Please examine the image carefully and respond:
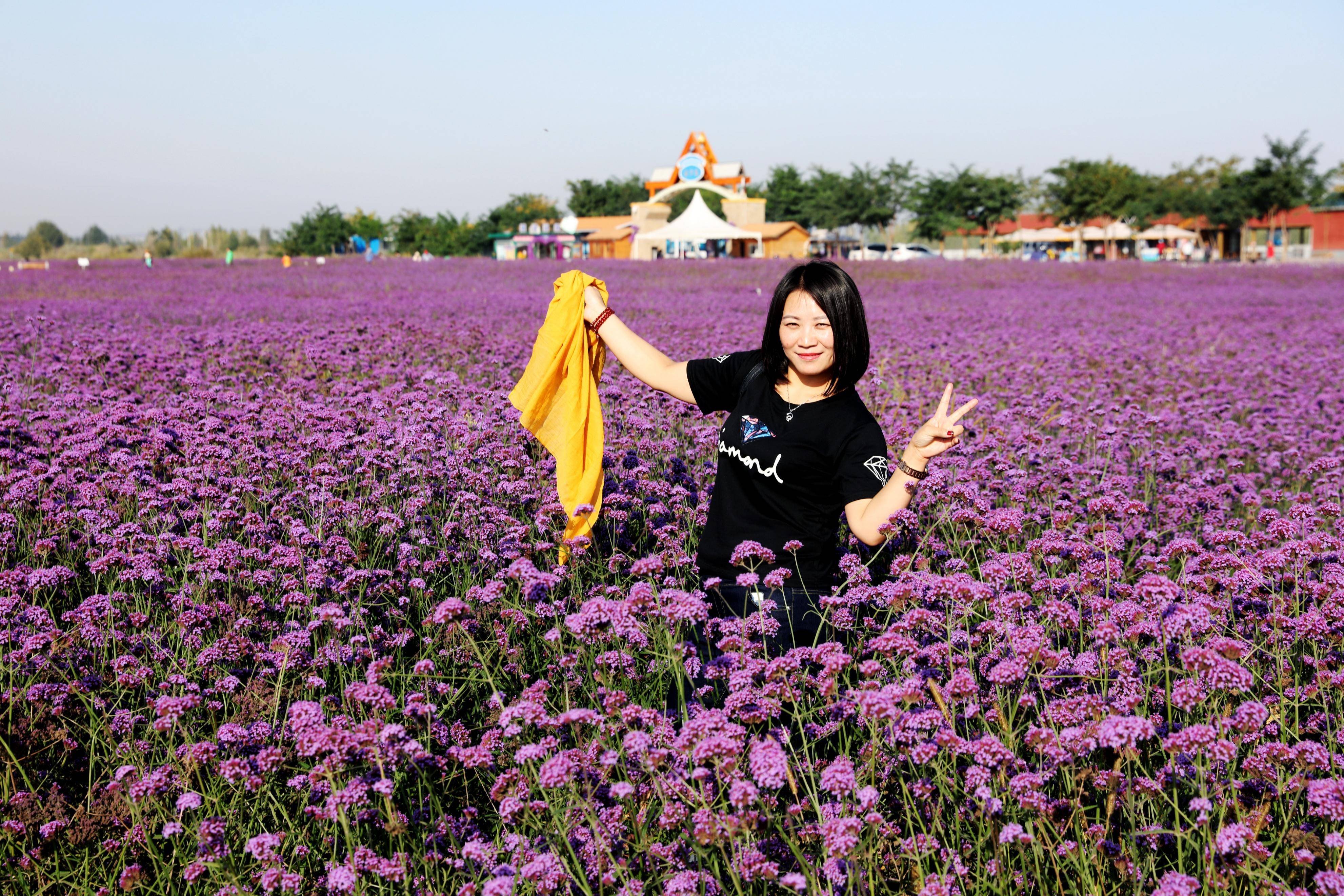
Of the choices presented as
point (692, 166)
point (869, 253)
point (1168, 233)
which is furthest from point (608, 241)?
point (1168, 233)

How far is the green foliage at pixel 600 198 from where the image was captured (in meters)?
69.2

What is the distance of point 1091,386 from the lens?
676 centimetres

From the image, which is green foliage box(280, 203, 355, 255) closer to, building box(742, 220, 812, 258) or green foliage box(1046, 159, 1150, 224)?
building box(742, 220, 812, 258)

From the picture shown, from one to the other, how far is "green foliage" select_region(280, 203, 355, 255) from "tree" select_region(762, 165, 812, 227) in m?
28.9

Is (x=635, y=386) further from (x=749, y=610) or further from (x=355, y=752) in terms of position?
(x=355, y=752)

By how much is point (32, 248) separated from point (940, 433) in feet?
252

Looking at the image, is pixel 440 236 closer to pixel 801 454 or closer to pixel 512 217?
pixel 512 217

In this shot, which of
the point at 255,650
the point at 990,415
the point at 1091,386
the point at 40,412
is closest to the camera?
the point at 255,650

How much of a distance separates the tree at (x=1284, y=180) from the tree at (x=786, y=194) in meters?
28.2

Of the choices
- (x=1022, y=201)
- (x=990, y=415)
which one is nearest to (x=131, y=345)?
(x=990, y=415)

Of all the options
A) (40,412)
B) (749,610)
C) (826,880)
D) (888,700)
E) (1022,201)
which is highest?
(1022,201)

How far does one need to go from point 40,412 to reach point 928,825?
14.1 ft

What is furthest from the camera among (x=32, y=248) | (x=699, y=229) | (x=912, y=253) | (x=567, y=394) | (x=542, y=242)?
(x=32, y=248)

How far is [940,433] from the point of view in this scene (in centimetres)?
232
